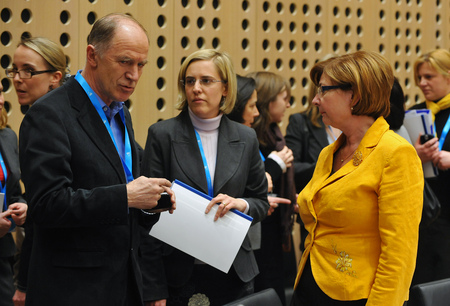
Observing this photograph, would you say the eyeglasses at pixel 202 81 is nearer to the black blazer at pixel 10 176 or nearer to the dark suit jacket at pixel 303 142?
the black blazer at pixel 10 176

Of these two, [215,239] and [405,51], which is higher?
[405,51]

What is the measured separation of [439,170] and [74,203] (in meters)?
3.19

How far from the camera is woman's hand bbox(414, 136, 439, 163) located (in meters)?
4.42

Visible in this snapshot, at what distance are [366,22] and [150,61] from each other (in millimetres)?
2562

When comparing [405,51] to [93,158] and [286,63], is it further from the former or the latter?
[93,158]

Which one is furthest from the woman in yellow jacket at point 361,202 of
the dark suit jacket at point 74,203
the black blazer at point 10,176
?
the black blazer at point 10,176

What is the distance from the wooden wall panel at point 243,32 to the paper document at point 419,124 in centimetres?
149

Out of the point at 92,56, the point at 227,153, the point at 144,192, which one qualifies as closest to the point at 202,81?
the point at 227,153

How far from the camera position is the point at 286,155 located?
4.23m

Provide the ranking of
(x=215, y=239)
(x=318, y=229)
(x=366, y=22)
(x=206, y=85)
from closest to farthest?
(x=318, y=229)
(x=215, y=239)
(x=206, y=85)
(x=366, y=22)

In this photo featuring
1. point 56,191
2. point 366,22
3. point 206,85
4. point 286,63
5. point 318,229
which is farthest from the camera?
point 366,22

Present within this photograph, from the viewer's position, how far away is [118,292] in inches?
102

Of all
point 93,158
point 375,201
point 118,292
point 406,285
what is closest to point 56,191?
point 93,158

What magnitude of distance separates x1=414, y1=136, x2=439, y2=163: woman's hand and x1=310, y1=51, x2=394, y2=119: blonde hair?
182 cm
